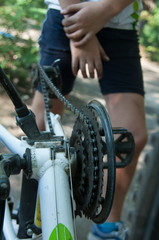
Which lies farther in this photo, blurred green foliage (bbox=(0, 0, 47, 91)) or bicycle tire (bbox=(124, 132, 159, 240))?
blurred green foliage (bbox=(0, 0, 47, 91))

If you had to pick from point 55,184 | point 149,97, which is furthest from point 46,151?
point 149,97

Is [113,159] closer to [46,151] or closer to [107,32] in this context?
[46,151]

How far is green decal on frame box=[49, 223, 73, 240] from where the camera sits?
932 mm

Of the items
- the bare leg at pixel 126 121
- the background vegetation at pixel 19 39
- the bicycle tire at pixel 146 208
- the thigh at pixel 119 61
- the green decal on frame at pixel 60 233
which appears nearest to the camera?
the green decal on frame at pixel 60 233

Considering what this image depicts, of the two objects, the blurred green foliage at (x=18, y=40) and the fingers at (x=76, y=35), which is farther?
the blurred green foliage at (x=18, y=40)

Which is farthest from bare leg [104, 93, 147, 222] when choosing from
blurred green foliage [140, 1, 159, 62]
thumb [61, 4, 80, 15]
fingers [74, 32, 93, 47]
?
blurred green foliage [140, 1, 159, 62]

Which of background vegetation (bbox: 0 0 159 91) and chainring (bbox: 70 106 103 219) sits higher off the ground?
background vegetation (bbox: 0 0 159 91)

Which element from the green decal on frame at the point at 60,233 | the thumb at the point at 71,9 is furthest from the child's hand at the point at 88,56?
the green decal on frame at the point at 60,233

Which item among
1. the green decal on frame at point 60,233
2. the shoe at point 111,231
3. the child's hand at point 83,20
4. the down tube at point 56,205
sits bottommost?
the shoe at point 111,231

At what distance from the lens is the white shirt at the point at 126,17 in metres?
1.93

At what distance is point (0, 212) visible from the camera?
907 mm

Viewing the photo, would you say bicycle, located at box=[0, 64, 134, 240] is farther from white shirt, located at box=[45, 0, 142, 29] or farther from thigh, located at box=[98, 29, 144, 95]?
white shirt, located at box=[45, 0, 142, 29]

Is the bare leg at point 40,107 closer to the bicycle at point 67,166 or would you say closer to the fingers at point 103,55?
the fingers at point 103,55

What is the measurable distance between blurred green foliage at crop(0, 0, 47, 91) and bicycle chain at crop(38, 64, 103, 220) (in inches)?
124
